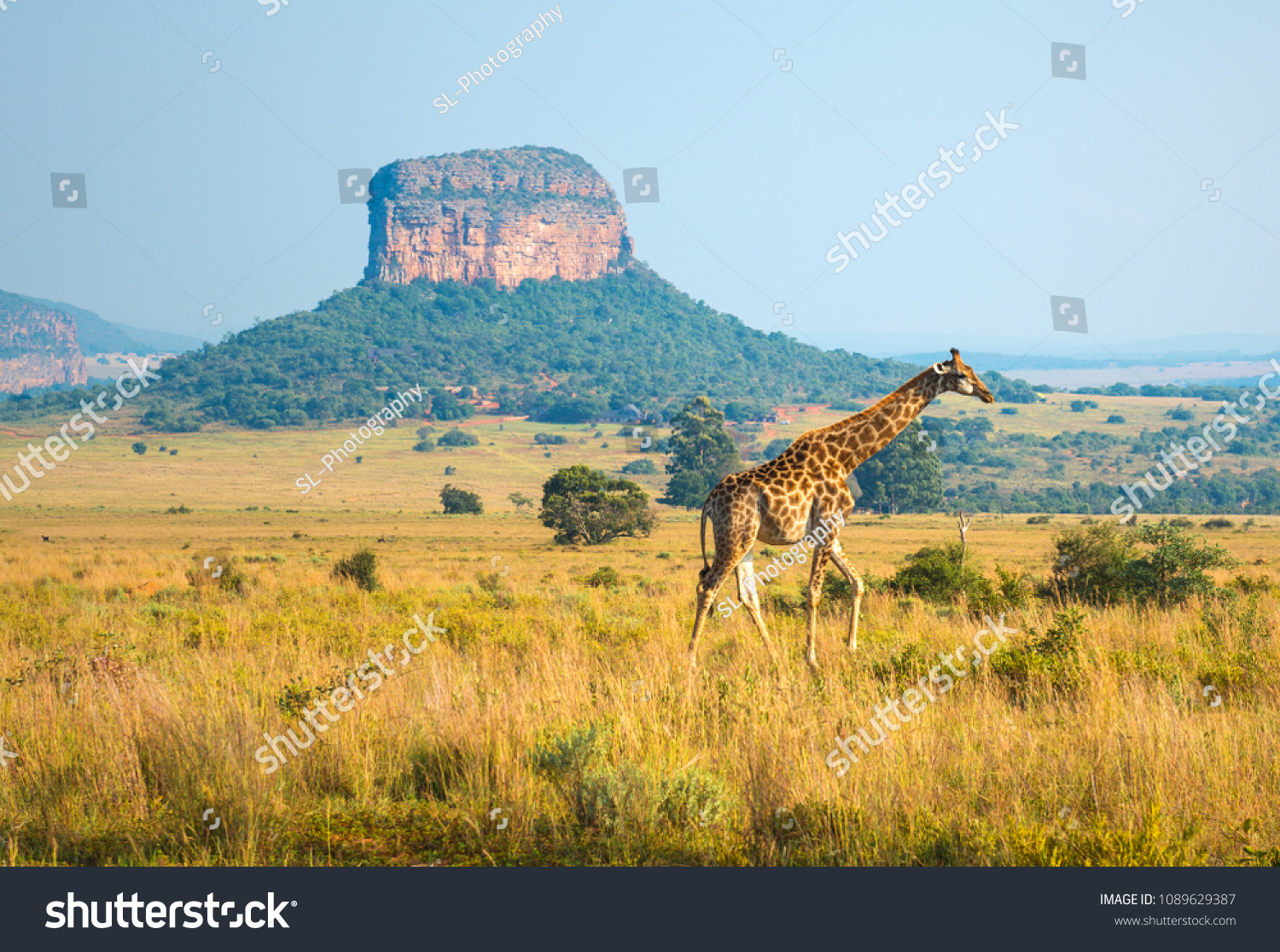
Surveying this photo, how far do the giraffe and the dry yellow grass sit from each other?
740mm

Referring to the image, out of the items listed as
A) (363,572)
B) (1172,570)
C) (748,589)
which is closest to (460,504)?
(363,572)

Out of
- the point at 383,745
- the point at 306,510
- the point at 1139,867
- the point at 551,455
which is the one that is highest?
the point at 551,455

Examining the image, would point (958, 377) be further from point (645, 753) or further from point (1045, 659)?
point (645, 753)

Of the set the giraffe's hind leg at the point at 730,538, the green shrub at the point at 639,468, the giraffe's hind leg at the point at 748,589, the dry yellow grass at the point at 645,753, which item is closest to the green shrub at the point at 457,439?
the green shrub at the point at 639,468

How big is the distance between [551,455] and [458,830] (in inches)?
4202

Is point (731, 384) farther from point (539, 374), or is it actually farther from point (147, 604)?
point (147, 604)

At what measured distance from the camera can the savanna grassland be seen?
15.2 feet

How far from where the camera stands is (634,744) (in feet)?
18.0

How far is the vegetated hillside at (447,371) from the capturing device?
136 m

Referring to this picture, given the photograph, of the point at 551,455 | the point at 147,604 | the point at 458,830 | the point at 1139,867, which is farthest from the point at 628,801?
the point at 551,455

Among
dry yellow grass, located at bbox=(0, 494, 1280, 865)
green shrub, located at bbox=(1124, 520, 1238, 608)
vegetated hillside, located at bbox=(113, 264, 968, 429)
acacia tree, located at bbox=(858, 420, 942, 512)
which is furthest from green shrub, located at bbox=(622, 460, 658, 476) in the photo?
dry yellow grass, located at bbox=(0, 494, 1280, 865)

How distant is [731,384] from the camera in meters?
173

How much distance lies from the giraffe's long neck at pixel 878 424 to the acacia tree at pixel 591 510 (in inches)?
1476

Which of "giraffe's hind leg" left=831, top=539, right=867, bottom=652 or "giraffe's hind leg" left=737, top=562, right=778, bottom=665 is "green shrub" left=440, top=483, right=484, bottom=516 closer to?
"giraffe's hind leg" left=737, top=562, right=778, bottom=665
